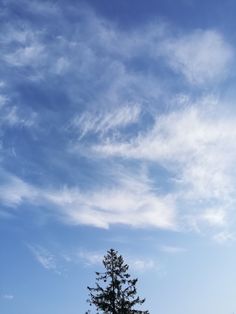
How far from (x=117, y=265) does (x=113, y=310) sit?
4.13 m

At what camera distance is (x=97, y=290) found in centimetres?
4778

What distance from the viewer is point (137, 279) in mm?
48250

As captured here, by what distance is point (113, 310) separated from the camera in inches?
1860

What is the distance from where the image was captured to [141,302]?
4834cm

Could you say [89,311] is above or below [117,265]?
below

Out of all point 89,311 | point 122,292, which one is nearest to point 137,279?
point 122,292

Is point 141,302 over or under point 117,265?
under

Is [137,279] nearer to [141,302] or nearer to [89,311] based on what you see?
[141,302]

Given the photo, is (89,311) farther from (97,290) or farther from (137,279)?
(137,279)

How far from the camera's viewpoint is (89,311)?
159ft

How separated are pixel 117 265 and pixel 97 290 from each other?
3.01 metres

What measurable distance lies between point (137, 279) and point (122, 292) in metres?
1.82

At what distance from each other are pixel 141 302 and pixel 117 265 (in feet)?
13.3

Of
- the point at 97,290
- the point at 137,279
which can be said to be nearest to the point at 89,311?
the point at 97,290
